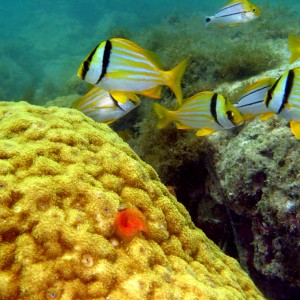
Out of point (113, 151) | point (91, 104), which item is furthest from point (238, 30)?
point (113, 151)

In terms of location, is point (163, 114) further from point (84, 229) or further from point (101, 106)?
point (84, 229)

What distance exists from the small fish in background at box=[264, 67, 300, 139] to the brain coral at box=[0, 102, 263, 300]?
1.32m

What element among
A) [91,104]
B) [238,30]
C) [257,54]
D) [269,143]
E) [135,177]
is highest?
[135,177]

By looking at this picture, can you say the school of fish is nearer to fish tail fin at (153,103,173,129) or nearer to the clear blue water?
fish tail fin at (153,103,173,129)

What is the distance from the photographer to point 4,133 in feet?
9.02

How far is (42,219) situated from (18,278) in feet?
1.22

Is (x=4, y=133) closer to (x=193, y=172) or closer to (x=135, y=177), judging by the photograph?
(x=135, y=177)

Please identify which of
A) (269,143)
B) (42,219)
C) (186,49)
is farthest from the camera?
(186,49)

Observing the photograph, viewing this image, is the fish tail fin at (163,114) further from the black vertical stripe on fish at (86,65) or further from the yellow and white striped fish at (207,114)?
the black vertical stripe on fish at (86,65)

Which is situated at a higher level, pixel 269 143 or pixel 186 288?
pixel 186 288

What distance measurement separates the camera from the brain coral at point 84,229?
1.99m

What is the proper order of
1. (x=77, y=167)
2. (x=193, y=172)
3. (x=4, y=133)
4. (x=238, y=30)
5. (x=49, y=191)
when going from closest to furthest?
1. (x=49, y=191)
2. (x=77, y=167)
3. (x=4, y=133)
4. (x=193, y=172)
5. (x=238, y=30)

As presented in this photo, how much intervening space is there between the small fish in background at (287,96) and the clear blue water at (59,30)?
12.9 metres

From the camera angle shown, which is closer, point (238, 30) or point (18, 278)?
point (18, 278)
